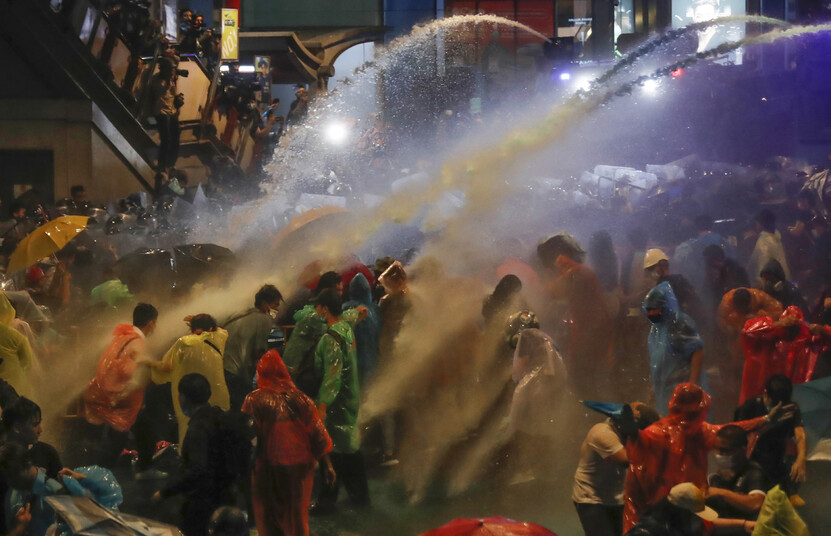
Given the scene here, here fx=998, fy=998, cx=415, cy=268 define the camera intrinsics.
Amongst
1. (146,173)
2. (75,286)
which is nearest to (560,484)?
(75,286)

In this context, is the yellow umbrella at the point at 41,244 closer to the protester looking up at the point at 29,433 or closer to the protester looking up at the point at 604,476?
the protester looking up at the point at 29,433

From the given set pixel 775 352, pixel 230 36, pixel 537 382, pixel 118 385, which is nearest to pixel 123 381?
pixel 118 385

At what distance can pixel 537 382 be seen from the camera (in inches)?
254

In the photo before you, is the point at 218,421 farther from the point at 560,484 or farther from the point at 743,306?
the point at 743,306

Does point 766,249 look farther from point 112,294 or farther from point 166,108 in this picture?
point 166,108

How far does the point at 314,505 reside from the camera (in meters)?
6.59

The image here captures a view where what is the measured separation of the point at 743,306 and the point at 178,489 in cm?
437

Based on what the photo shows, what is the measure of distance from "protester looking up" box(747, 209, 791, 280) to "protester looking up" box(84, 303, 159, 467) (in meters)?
5.70

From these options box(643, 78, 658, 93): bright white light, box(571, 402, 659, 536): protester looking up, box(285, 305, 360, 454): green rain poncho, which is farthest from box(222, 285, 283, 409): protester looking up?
box(643, 78, 658, 93): bright white light

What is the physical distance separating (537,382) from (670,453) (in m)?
1.59

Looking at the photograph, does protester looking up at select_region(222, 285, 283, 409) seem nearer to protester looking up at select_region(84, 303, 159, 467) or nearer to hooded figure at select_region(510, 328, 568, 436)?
protester looking up at select_region(84, 303, 159, 467)

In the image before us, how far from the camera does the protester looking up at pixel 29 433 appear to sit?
4973 mm

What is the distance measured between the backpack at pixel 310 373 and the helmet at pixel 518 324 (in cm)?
122

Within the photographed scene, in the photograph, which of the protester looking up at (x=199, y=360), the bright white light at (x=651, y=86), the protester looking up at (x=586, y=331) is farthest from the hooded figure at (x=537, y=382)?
the bright white light at (x=651, y=86)
